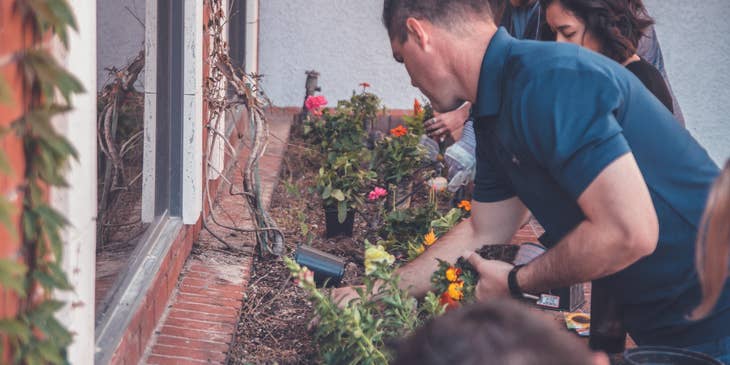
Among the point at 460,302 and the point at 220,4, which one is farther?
the point at 220,4

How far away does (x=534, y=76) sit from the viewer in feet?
7.17

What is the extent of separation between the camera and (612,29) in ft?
11.5

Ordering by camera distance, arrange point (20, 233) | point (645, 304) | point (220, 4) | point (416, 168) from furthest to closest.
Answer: point (416, 168)
point (220, 4)
point (645, 304)
point (20, 233)

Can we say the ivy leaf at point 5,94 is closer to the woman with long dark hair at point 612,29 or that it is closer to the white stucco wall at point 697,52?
the woman with long dark hair at point 612,29

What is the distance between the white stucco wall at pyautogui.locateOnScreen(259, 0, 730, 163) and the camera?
311 inches

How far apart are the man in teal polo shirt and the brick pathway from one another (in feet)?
3.30

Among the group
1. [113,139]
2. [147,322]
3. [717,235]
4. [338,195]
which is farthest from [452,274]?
[338,195]

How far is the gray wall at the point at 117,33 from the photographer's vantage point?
2.78 m

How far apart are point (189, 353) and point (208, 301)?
0.46 m

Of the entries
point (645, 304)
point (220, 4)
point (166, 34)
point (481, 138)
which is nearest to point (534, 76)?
point (481, 138)

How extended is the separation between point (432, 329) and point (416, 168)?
418 centimetres

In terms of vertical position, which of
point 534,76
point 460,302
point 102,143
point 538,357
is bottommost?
point 460,302

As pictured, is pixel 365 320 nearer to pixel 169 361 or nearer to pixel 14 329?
pixel 169 361

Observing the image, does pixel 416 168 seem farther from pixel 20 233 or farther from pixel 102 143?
pixel 20 233
